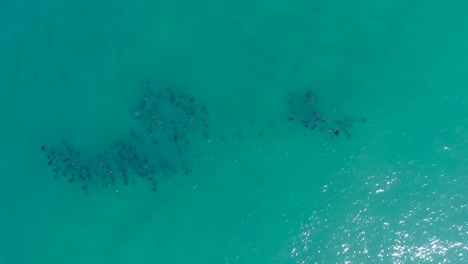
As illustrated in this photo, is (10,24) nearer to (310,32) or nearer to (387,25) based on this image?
(310,32)

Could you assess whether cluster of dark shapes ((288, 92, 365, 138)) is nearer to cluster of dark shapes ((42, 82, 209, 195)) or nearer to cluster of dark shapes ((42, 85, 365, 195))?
cluster of dark shapes ((42, 85, 365, 195))

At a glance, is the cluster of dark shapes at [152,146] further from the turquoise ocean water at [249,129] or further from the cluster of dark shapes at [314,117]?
the turquoise ocean water at [249,129]

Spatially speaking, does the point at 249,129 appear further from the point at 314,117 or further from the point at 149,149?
the point at 149,149

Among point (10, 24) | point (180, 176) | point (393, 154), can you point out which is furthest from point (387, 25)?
point (10, 24)

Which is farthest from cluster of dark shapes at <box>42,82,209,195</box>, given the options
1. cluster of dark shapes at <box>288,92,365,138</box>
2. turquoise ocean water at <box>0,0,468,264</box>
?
cluster of dark shapes at <box>288,92,365,138</box>

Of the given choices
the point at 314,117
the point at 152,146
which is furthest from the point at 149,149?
the point at 314,117

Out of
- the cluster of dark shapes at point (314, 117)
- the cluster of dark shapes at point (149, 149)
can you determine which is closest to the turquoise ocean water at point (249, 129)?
the cluster of dark shapes at point (314, 117)
